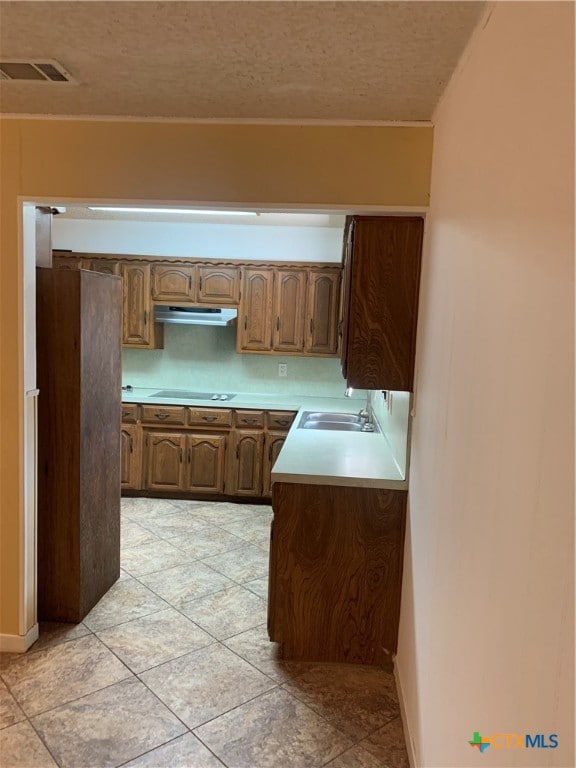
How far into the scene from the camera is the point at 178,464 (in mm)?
4875

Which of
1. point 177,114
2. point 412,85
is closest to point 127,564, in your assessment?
point 177,114

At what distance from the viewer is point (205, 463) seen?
4863 mm

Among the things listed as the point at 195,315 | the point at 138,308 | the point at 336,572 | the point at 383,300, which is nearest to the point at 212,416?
the point at 195,315

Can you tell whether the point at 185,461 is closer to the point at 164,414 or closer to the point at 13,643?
the point at 164,414

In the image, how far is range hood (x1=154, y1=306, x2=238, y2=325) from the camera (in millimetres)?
4887

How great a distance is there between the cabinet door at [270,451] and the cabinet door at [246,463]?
0.04 meters

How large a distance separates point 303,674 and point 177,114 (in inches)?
102

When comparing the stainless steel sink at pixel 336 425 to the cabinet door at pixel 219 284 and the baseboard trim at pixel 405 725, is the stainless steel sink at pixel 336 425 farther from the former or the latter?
the baseboard trim at pixel 405 725

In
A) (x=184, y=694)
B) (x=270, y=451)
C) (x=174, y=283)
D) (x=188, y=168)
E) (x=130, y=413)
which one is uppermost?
(x=188, y=168)

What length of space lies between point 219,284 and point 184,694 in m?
3.43

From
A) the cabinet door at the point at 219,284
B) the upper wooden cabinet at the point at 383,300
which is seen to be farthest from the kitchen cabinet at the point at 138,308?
the upper wooden cabinet at the point at 383,300

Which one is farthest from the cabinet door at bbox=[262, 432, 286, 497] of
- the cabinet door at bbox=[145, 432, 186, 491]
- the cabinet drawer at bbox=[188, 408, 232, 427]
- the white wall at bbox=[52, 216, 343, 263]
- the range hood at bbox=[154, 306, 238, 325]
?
the white wall at bbox=[52, 216, 343, 263]

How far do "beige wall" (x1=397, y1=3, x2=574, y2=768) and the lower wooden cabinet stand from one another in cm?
307

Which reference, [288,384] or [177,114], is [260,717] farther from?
[288,384]
